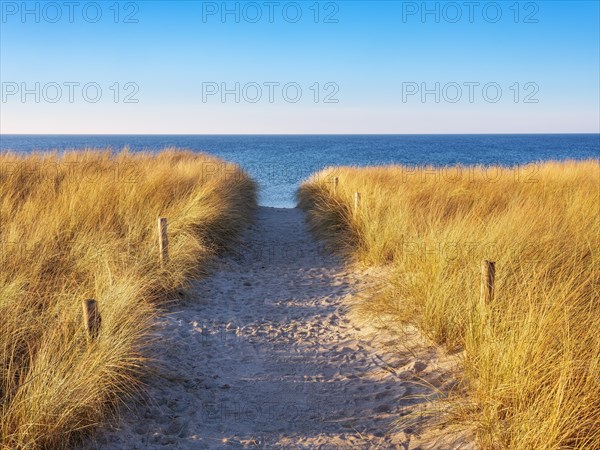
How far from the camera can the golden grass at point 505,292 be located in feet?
9.63

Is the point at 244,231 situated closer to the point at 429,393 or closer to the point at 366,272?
the point at 366,272

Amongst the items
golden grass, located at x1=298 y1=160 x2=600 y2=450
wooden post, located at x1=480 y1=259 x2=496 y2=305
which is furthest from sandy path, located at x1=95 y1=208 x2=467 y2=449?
wooden post, located at x1=480 y1=259 x2=496 y2=305

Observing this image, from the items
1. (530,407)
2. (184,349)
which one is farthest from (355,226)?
(530,407)

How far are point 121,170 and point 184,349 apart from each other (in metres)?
7.25

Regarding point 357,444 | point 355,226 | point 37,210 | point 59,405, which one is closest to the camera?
point 59,405

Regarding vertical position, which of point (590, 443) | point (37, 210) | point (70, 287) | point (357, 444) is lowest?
point (357, 444)

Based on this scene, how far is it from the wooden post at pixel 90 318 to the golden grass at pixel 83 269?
0.09 m

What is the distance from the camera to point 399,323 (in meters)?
5.26

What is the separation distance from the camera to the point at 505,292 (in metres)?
4.25

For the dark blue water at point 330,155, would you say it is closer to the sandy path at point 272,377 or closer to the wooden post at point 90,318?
the sandy path at point 272,377

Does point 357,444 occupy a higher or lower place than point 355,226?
lower

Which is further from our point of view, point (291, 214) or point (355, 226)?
point (291, 214)

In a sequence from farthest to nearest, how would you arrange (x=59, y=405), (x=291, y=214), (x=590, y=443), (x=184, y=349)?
(x=291, y=214), (x=184, y=349), (x=59, y=405), (x=590, y=443)

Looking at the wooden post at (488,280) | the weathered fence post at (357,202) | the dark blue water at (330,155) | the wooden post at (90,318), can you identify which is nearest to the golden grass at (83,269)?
the wooden post at (90,318)
